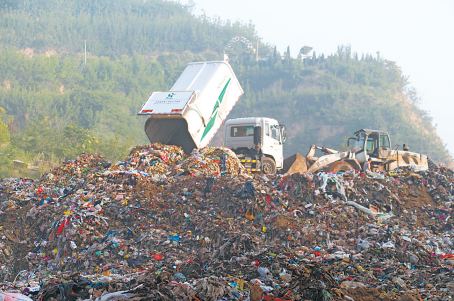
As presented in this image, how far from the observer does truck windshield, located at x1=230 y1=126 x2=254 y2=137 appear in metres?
12.8

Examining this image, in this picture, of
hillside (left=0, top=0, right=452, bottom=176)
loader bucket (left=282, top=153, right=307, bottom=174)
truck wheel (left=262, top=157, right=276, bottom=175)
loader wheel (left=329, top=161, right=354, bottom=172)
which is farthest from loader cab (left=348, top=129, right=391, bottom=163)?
hillside (left=0, top=0, right=452, bottom=176)

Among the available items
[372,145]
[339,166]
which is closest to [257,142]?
[339,166]

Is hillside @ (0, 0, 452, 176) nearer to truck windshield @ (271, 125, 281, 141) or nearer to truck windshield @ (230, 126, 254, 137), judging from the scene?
truck windshield @ (230, 126, 254, 137)

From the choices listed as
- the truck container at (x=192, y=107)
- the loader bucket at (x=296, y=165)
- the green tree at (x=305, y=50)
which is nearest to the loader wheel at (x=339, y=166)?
the loader bucket at (x=296, y=165)

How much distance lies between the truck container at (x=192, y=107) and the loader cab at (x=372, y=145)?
5.18 m

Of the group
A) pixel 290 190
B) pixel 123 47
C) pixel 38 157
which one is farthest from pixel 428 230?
pixel 123 47

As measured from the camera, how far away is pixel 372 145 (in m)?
13.2

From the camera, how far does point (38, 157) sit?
17.5 metres

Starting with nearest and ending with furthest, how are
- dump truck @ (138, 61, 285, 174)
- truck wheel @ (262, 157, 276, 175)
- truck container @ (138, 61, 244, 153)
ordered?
truck container @ (138, 61, 244, 153), dump truck @ (138, 61, 285, 174), truck wheel @ (262, 157, 276, 175)

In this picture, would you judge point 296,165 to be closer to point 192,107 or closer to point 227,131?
point 227,131

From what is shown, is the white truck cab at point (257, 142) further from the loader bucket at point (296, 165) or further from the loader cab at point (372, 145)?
the loader cab at point (372, 145)

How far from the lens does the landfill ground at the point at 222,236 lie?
13.6 ft

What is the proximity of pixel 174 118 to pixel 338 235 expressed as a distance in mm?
5944

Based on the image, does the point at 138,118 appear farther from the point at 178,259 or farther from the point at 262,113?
the point at 178,259
